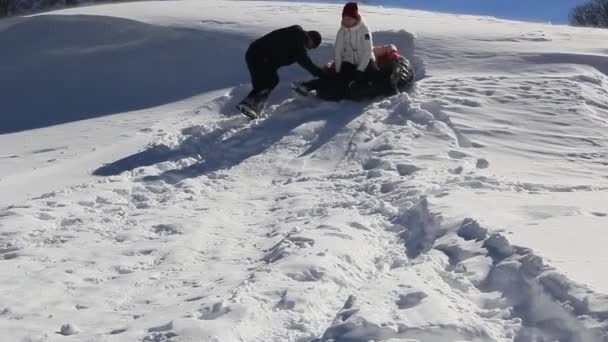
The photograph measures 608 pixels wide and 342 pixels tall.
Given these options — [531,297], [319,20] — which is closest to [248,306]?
[531,297]

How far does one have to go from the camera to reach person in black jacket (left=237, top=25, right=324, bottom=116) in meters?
12.8

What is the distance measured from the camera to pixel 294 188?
391 inches

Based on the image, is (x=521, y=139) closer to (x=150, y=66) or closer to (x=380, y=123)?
(x=380, y=123)

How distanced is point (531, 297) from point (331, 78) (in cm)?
773

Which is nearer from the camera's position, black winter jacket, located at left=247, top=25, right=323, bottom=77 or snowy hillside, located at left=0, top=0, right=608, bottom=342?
snowy hillside, located at left=0, top=0, right=608, bottom=342

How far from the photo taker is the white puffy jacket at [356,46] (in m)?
13.0

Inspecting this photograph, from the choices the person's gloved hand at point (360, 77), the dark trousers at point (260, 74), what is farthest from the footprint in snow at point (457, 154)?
the dark trousers at point (260, 74)

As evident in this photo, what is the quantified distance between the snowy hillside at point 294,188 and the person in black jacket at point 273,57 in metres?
0.34

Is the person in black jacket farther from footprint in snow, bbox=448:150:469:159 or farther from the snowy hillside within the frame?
footprint in snow, bbox=448:150:469:159

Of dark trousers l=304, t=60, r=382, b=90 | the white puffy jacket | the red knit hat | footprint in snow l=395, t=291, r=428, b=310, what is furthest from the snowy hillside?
the red knit hat

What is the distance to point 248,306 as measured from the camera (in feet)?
19.9

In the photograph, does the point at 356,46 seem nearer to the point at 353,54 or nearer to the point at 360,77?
the point at 353,54

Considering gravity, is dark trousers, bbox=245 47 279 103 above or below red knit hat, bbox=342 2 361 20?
below

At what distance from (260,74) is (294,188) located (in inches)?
136
